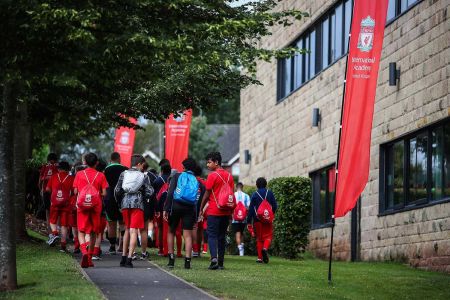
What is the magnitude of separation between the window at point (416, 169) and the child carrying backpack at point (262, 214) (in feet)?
9.20

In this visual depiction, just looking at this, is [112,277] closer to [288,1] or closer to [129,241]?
[129,241]

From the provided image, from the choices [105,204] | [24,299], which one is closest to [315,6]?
[105,204]

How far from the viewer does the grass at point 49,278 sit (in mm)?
12272

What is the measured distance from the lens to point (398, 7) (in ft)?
71.6

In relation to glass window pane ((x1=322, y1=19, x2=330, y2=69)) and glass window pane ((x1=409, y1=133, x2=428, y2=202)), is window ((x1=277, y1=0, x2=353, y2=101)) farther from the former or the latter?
glass window pane ((x1=409, y1=133, x2=428, y2=202))

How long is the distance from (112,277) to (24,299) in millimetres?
2807

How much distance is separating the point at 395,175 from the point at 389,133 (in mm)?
882

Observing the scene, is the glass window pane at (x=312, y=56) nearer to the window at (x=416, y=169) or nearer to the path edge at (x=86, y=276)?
the window at (x=416, y=169)

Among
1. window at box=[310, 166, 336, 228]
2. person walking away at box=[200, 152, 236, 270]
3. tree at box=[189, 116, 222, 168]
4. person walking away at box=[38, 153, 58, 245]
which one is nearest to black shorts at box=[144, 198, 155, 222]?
person walking away at box=[200, 152, 236, 270]

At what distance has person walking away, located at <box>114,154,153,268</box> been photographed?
16.5m

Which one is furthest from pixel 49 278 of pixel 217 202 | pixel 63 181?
pixel 63 181

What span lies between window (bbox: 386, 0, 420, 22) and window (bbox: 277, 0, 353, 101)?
262 centimetres

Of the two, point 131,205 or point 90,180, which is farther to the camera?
point 131,205

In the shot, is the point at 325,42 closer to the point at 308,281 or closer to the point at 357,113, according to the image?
the point at 357,113
